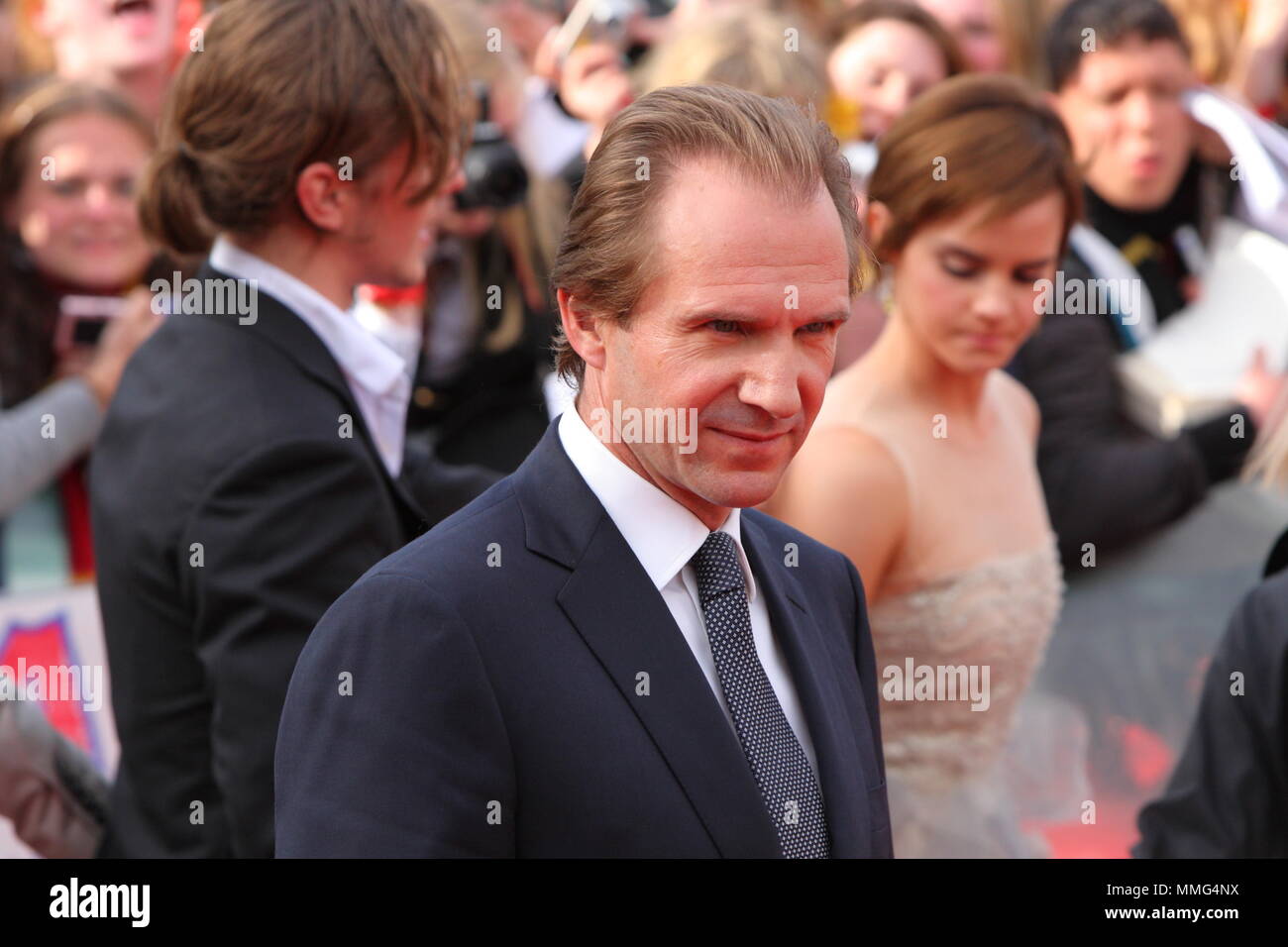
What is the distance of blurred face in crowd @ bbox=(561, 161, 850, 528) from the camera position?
1.64 m

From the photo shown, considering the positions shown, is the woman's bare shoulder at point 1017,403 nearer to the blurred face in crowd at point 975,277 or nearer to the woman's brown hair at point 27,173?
the blurred face in crowd at point 975,277

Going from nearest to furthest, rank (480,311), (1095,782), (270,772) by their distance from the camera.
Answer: (270,772) < (1095,782) < (480,311)

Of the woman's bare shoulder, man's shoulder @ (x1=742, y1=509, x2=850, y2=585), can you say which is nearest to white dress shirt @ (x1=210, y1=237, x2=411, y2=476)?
man's shoulder @ (x1=742, y1=509, x2=850, y2=585)

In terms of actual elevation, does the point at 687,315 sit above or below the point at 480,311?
below

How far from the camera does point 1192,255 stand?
4.16m

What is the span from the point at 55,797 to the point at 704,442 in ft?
4.86

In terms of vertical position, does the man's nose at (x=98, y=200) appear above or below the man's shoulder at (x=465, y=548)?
above

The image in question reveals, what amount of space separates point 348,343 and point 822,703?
98 cm

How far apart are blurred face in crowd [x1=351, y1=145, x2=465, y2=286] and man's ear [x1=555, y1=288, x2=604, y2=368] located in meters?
0.73

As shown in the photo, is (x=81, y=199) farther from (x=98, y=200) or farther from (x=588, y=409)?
(x=588, y=409)

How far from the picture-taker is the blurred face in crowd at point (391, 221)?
240cm

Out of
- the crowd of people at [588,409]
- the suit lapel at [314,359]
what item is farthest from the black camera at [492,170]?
the suit lapel at [314,359]
